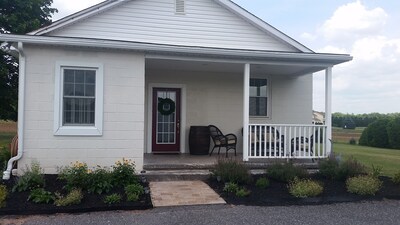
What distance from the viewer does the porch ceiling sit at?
9.51 metres

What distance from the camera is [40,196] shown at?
249 inches

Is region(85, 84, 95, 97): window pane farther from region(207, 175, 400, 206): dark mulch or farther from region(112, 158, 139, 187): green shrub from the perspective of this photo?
region(207, 175, 400, 206): dark mulch

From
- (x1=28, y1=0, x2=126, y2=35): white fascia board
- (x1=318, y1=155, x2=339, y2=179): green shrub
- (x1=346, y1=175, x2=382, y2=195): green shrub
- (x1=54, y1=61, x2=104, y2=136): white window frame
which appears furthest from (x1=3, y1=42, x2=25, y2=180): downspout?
(x1=346, y1=175, x2=382, y2=195): green shrub

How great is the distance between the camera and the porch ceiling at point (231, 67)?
9.51 meters

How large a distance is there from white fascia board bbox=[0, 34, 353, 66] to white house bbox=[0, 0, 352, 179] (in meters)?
0.02

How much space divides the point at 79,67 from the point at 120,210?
3632 millimetres

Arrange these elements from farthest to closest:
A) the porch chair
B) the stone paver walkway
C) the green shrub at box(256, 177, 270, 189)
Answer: the porch chair → the green shrub at box(256, 177, 270, 189) → the stone paver walkway

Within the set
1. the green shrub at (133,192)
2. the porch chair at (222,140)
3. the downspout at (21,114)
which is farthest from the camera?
the porch chair at (222,140)

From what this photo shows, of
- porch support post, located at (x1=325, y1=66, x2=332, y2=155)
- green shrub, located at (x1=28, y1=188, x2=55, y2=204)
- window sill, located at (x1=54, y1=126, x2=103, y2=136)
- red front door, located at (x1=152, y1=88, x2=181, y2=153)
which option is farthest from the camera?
red front door, located at (x1=152, y1=88, x2=181, y2=153)

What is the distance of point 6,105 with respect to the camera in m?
17.2

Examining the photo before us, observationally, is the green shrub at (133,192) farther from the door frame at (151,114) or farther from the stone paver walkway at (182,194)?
the door frame at (151,114)

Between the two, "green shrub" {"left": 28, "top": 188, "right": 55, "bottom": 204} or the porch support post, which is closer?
"green shrub" {"left": 28, "top": 188, "right": 55, "bottom": 204}

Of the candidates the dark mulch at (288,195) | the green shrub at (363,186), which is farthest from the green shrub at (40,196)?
the green shrub at (363,186)

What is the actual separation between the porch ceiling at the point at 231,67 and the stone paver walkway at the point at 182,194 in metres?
3.18
